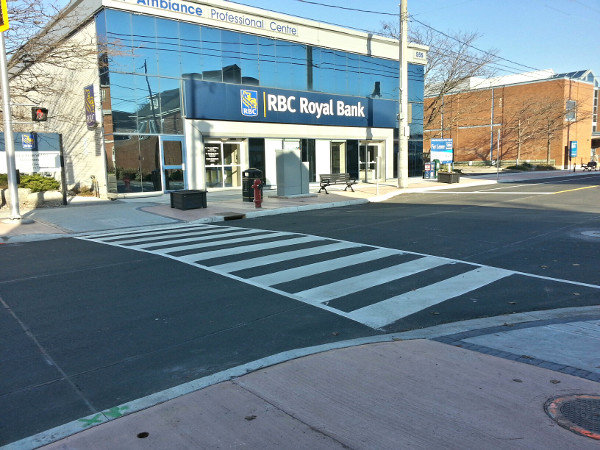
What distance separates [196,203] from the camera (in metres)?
17.1

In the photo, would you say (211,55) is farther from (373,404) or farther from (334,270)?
(373,404)

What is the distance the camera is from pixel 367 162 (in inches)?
1240

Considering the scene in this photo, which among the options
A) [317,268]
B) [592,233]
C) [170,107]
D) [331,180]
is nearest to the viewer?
[317,268]

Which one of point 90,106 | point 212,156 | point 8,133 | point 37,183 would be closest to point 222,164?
point 212,156

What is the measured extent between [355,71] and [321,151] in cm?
586

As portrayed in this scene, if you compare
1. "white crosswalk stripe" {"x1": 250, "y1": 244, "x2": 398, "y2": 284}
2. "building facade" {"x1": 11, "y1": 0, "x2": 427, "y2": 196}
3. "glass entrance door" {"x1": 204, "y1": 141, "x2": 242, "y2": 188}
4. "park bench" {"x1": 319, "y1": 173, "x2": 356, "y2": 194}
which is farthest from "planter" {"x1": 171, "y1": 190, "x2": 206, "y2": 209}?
"white crosswalk stripe" {"x1": 250, "y1": 244, "x2": 398, "y2": 284}

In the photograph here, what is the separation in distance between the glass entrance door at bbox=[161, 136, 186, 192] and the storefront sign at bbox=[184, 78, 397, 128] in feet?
5.13

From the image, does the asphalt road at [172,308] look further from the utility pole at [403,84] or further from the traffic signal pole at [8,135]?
the utility pole at [403,84]

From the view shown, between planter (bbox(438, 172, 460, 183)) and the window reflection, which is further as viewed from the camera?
planter (bbox(438, 172, 460, 183))

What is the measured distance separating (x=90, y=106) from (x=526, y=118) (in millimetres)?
51226

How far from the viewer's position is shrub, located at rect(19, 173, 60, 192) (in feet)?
59.0

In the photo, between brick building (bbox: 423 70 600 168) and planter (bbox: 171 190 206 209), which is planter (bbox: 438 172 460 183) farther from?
brick building (bbox: 423 70 600 168)

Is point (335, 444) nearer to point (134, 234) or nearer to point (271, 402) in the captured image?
point (271, 402)

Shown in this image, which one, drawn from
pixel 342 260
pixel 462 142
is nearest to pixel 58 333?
pixel 342 260
